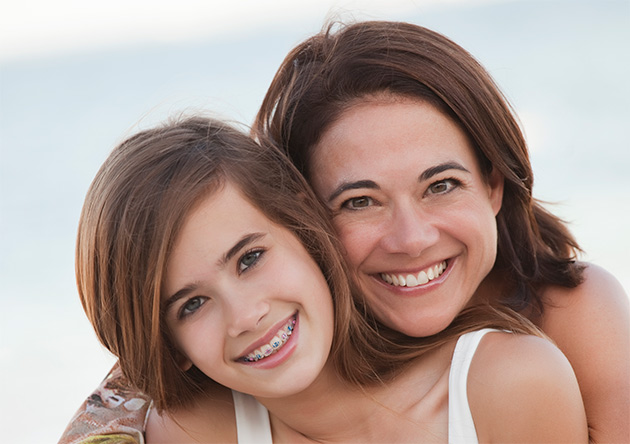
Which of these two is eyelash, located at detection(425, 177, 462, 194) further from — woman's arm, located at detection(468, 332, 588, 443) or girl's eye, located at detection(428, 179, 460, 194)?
woman's arm, located at detection(468, 332, 588, 443)

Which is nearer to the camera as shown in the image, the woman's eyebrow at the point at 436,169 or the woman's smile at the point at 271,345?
the woman's smile at the point at 271,345

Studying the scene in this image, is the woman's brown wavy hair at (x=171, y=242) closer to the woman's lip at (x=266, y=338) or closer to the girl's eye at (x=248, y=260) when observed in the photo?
the girl's eye at (x=248, y=260)

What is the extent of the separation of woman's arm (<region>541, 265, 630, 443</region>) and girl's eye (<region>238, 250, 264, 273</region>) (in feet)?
3.73

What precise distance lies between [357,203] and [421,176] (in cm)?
24

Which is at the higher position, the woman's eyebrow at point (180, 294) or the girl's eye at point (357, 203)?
the girl's eye at point (357, 203)

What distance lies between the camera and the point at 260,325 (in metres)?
2.69

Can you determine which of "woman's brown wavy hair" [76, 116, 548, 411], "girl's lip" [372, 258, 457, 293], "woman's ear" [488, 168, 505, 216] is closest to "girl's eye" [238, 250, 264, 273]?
"woman's brown wavy hair" [76, 116, 548, 411]

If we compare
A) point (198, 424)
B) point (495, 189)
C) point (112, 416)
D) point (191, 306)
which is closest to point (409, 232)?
point (495, 189)

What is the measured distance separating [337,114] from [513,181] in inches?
27.3

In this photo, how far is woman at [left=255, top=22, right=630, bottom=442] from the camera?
2.90 m

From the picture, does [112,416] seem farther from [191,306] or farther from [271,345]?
[271,345]

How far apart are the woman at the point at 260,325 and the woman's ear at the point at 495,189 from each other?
1.34 feet

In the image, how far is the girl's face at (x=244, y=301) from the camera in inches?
105

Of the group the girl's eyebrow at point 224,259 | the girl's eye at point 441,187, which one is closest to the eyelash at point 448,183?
the girl's eye at point 441,187
